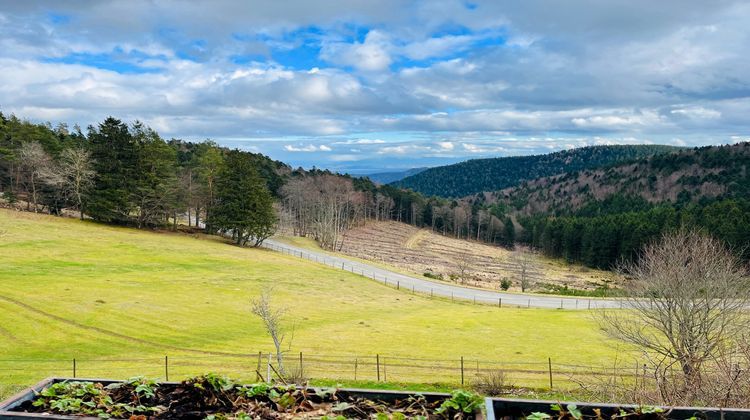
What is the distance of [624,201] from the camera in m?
198

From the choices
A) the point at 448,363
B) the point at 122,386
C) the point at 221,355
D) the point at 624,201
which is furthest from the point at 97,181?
the point at 624,201

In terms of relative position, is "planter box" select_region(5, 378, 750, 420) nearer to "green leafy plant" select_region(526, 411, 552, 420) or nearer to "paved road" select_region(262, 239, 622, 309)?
"green leafy plant" select_region(526, 411, 552, 420)

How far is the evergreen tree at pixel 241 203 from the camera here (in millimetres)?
74000

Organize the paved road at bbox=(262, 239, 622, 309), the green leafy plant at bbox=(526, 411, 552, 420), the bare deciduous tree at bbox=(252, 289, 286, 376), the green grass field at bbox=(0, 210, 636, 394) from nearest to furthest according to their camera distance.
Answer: the green leafy plant at bbox=(526, 411, 552, 420)
the bare deciduous tree at bbox=(252, 289, 286, 376)
the green grass field at bbox=(0, 210, 636, 394)
the paved road at bbox=(262, 239, 622, 309)

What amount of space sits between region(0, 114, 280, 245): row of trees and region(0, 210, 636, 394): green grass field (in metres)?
10.5

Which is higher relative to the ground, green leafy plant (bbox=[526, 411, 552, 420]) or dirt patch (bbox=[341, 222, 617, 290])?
green leafy plant (bbox=[526, 411, 552, 420])

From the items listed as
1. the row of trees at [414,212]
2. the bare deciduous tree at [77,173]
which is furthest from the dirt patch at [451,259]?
the bare deciduous tree at [77,173]

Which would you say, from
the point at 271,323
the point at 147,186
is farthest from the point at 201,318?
the point at 147,186

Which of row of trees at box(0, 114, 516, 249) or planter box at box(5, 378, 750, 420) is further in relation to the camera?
row of trees at box(0, 114, 516, 249)

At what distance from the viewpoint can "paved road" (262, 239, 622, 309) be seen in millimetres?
57250

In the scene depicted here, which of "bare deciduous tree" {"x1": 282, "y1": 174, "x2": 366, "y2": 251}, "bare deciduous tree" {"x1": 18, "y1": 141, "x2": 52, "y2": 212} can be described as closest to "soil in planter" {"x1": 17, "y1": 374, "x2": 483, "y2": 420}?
"bare deciduous tree" {"x1": 18, "y1": 141, "x2": 52, "y2": 212}

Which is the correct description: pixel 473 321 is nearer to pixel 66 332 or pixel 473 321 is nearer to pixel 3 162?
pixel 66 332

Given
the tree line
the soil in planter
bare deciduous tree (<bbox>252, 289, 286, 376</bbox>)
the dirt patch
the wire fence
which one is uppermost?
the tree line

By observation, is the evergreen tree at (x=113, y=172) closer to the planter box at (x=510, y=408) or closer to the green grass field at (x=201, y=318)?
the green grass field at (x=201, y=318)
